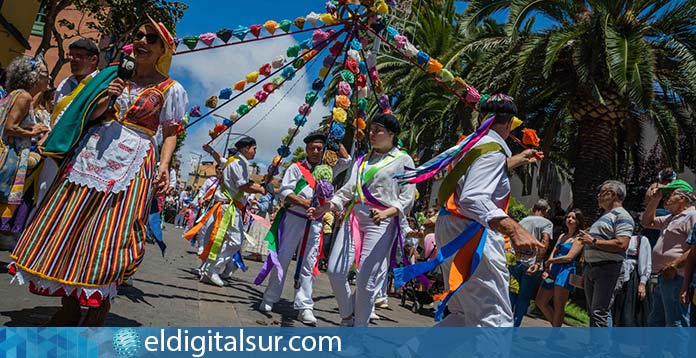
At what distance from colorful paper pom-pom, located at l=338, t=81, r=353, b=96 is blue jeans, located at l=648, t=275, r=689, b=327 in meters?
3.71

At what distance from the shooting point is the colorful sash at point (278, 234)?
6348 mm

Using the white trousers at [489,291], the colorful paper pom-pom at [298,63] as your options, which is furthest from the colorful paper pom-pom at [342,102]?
the white trousers at [489,291]

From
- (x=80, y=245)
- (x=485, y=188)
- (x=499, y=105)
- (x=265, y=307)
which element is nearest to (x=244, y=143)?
(x=265, y=307)

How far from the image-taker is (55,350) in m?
3.16

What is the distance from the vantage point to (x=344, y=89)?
676 cm

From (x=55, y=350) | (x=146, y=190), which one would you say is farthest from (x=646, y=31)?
(x=55, y=350)

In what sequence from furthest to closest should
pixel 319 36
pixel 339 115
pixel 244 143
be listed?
pixel 244 143 < pixel 319 36 < pixel 339 115

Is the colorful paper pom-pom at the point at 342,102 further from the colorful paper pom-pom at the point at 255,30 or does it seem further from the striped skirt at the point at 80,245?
the striped skirt at the point at 80,245

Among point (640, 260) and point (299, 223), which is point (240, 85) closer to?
point (299, 223)

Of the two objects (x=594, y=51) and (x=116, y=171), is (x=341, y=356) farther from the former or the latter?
(x=594, y=51)

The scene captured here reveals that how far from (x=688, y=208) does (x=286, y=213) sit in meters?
4.02

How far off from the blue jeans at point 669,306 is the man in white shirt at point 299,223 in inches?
134

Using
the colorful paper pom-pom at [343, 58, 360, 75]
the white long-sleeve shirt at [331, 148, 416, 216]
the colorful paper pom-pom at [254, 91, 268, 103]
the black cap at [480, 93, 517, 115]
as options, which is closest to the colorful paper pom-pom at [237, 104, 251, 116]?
the colorful paper pom-pom at [254, 91, 268, 103]

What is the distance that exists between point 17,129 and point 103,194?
1986mm
